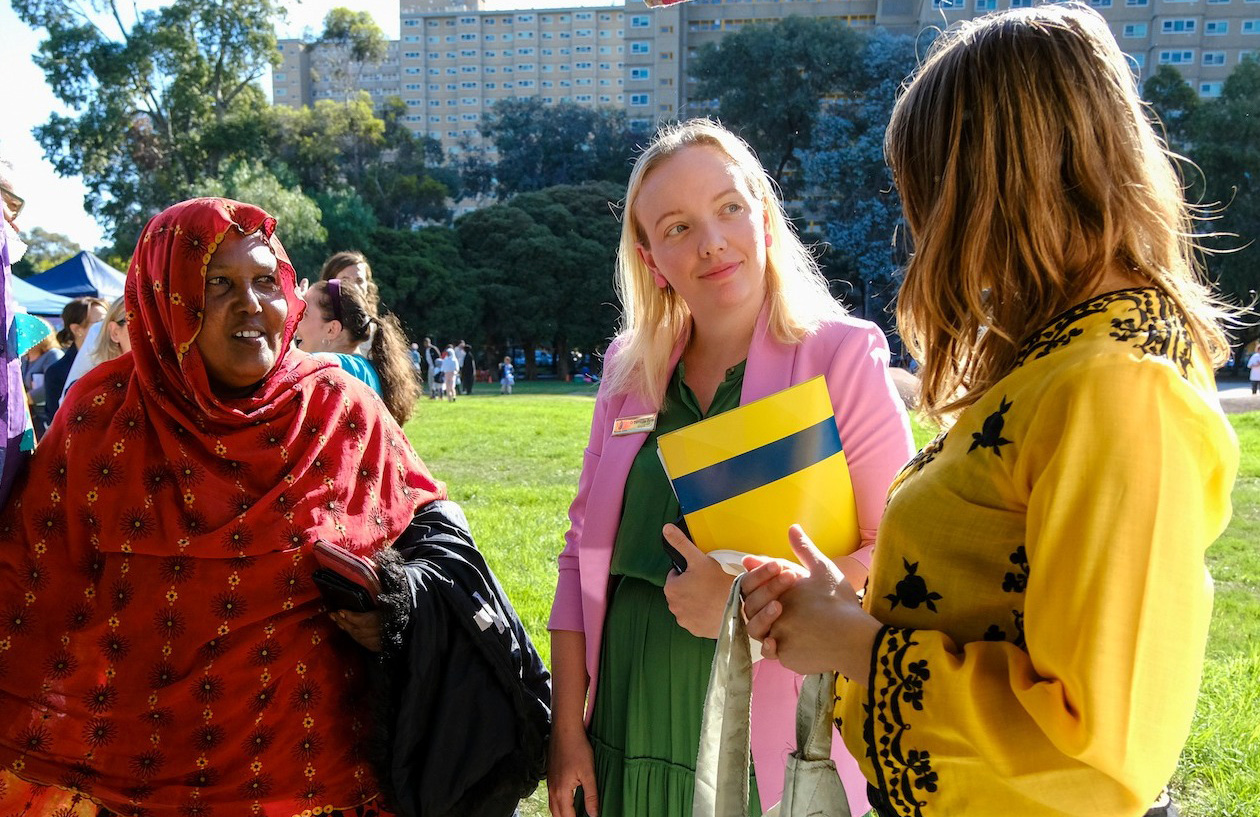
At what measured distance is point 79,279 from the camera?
15805 mm

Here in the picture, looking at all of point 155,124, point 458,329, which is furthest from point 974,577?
point 155,124

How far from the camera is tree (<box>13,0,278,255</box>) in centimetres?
3600

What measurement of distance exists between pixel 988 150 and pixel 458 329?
4030cm

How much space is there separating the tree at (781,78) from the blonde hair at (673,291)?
44939 millimetres

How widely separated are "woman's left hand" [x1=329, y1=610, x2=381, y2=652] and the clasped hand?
37.3 inches

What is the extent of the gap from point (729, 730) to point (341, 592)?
0.99 m

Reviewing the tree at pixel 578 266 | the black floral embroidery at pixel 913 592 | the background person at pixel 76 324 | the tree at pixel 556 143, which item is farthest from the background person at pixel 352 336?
the tree at pixel 556 143

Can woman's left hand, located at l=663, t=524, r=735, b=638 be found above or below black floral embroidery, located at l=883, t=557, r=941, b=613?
below

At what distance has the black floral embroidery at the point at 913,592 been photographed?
136 centimetres

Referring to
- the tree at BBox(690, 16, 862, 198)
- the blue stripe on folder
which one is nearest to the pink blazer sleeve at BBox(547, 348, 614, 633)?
the blue stripe on folder

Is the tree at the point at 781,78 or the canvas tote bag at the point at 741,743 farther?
the tree at the point at 781,78

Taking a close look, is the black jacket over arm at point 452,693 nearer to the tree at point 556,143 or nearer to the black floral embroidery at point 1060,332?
the black floral embroidery at point 1060,332

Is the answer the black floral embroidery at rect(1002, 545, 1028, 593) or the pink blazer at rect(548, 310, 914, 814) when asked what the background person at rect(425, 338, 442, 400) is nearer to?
the pink blazer at rect(548, 310, 914, 814)

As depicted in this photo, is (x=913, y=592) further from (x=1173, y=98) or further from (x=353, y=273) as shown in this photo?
(x=1173, y=98)
